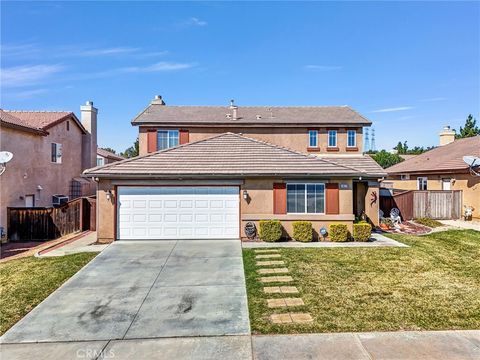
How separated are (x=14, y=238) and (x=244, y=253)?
12148mm

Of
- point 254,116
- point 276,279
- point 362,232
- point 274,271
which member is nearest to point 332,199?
point 362,232

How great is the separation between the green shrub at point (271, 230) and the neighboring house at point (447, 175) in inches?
568

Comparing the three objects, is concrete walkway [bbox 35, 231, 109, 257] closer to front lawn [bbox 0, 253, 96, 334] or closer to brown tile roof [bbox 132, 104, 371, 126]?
front lawn [bbox 0, 253, 96, 334]

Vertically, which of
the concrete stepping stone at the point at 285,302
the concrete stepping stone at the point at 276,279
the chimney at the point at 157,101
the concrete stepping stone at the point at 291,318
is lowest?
the concrete stepping stone at the point at 291,318

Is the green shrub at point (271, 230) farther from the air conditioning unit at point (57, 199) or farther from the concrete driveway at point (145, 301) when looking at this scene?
the air conditioning unit at point (57, 199)

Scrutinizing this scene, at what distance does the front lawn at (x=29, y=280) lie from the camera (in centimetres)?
758

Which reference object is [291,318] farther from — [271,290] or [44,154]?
[44,154]

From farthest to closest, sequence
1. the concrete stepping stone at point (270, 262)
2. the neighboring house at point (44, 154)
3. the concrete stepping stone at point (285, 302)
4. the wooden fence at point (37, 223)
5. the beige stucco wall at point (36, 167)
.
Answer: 1. the neighboring house at point (44, 154)
2. the beige stucco wall at point (36, 167)
3. the wooden fence at point (37, 223)
4. the concrete stepping stone at point (270, 262)
5. the concrete stepping stone at point (285, 302)

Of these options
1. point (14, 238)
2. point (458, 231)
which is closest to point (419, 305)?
point (458, 231)

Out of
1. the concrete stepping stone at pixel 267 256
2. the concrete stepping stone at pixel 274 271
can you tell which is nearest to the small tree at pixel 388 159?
the concrete stepping stone at pixel 267 256

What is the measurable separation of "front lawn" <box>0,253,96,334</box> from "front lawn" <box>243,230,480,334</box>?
558cm

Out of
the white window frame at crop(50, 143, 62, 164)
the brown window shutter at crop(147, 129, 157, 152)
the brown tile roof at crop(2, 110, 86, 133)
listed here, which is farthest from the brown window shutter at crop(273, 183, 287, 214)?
the white window frame at crop(50, 143, 62, 164)

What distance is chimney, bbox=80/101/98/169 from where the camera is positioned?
26219 mm

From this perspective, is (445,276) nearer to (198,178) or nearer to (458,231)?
(458,231)
